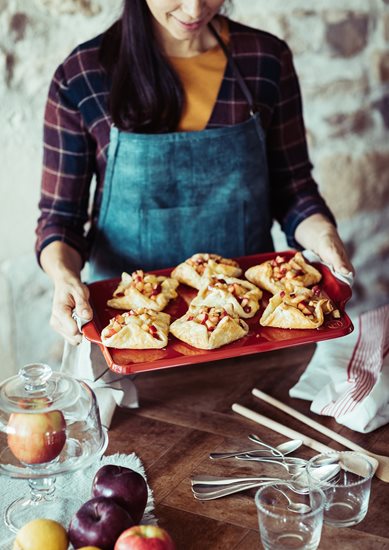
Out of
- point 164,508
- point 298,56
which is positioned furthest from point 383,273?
point 164,508

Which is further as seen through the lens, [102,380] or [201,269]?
[201,269]

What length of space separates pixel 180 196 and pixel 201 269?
0.27 meters

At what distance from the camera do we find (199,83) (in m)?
2.05

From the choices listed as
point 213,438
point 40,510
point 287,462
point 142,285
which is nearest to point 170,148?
point 142,285

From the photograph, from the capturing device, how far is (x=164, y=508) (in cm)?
137

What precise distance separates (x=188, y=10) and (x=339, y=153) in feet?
4.20

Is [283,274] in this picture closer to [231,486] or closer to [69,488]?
[231,486]

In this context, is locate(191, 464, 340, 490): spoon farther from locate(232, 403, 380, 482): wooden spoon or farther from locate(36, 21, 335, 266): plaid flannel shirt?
locate(36, 21, 335, 266): plaid flannel shirt

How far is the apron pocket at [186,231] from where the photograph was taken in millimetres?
2053

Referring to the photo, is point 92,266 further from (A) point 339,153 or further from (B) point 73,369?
(A) point 339,153

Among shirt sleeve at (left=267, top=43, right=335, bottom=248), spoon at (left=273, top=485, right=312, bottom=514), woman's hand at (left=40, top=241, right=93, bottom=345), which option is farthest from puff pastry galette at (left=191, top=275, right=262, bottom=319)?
spoon at (left=273, top=485, right=312, bottom=514)

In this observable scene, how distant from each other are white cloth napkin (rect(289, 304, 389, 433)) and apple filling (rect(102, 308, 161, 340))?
346mm

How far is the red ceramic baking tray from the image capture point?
149cm

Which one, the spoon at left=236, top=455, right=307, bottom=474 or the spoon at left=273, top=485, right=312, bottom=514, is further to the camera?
the spoon at left=236, top=455, right=307, bottom=474
